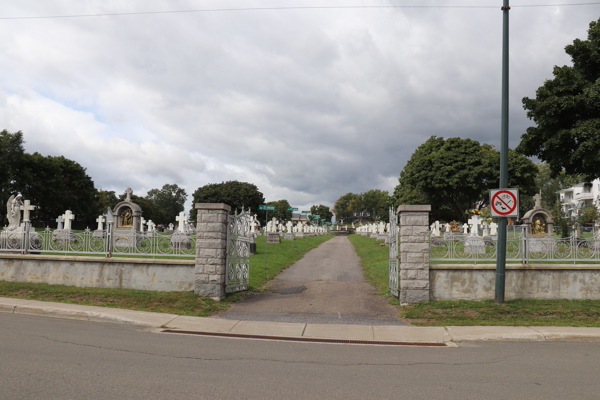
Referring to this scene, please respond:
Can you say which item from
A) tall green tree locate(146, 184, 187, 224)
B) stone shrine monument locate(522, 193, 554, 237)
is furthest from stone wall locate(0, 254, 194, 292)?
tall green tree locate(146, 184, 187, 224)

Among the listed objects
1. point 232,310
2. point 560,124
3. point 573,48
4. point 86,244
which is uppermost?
point 573,48

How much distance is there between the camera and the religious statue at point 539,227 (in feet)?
82.3

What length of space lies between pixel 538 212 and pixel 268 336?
72.1 feet

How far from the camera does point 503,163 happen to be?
34.7 feet

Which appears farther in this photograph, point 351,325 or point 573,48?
point 573,48

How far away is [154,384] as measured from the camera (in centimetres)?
510

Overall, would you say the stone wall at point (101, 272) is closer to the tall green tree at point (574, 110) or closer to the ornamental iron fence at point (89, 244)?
the ornamental iron fence at point (89, 244)

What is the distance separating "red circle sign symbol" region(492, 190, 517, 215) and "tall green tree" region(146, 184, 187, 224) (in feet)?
382

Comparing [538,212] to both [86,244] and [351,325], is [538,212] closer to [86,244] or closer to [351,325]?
[351,325]

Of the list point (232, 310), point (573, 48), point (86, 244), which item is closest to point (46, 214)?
point (86, 244)

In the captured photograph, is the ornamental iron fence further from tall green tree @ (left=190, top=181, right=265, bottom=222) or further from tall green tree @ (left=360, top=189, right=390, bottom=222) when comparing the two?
tall green tree @ (left=360, top=189, right=390, bottom=222)

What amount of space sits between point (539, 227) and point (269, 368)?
23714mm

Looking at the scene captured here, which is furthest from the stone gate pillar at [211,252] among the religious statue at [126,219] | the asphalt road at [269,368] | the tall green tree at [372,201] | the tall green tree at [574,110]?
the tall green tree at [372,201]

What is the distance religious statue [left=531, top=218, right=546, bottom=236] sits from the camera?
82.3ft
